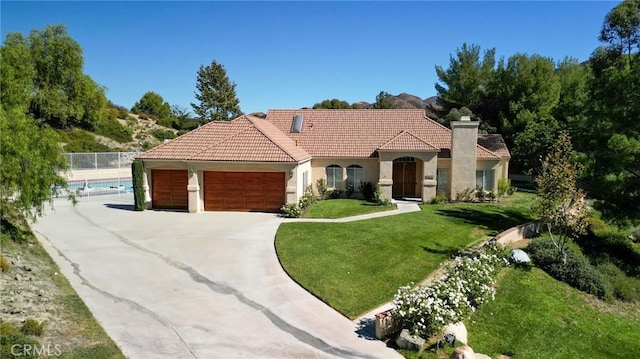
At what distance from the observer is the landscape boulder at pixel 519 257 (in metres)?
16.6

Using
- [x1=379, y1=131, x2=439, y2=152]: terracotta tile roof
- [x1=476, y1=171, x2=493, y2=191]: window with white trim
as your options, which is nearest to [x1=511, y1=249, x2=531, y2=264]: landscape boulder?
[x1=379, y1=131, x2=439, y2=152]: terracotta tile roof

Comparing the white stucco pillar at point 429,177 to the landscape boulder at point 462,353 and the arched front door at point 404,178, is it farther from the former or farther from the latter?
the landscape boulder at point 462,353

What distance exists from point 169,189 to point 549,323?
67.5 feet

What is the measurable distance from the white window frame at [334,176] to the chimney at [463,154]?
7526 millimetres

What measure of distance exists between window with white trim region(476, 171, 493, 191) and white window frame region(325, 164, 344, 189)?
9391mm

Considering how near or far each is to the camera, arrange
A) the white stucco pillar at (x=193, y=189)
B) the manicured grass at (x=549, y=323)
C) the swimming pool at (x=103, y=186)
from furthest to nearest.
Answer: the swimming pool at (x=103, y=186)
the white stucco pillar at (x=193, y=189)
the manicured grass at (x=549, y=323)

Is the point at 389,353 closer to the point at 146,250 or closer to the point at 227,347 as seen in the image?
the point at 227,347

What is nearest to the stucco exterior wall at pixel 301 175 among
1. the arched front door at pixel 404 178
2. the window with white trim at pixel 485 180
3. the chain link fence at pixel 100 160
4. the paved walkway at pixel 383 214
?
the paved walkway at pixel 383 214

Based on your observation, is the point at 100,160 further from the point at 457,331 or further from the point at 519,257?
the point at 457,331

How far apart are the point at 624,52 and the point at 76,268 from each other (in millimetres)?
38058

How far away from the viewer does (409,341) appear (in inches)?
378

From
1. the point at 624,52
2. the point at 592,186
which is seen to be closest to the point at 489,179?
the point at 592,186

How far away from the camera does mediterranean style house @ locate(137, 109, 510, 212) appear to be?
79.5ft

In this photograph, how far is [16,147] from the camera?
13453 mm
